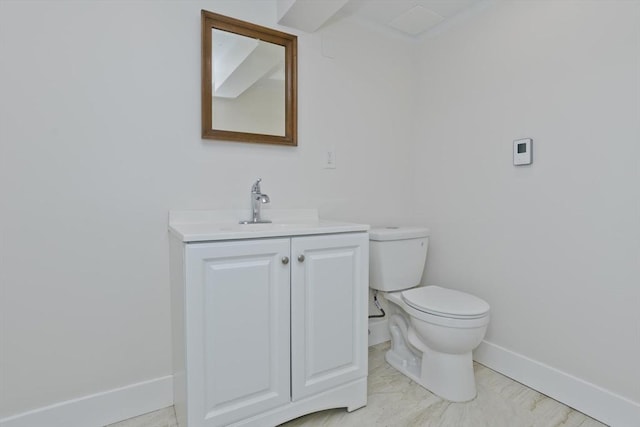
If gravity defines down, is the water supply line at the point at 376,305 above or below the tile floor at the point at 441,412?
above

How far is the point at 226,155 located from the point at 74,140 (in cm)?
59

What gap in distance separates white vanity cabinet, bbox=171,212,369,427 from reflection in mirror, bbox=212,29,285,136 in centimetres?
67

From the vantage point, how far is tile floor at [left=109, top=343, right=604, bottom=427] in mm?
1330

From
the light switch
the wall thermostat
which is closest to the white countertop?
the light switch

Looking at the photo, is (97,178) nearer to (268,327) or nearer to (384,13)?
(268,327)

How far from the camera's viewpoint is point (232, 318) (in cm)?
113

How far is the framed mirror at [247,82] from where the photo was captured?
1482 mm

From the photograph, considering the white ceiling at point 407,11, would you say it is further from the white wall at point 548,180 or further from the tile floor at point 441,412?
the tile floor at point 441,412

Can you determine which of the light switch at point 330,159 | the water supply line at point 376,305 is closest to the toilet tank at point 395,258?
the water supply line at point 376,305

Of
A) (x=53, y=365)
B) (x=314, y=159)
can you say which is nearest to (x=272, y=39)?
(x=314, y=159)

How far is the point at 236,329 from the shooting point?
1144 mm

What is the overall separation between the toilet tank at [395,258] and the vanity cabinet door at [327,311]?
0.35 m

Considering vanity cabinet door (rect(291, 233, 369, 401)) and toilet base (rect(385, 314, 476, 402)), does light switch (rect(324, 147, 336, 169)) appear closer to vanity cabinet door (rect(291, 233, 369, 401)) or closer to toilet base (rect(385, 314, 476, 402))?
vanity cabinet door (rect(291, 233, 369, 401))

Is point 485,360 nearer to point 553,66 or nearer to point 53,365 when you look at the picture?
point 553,66
